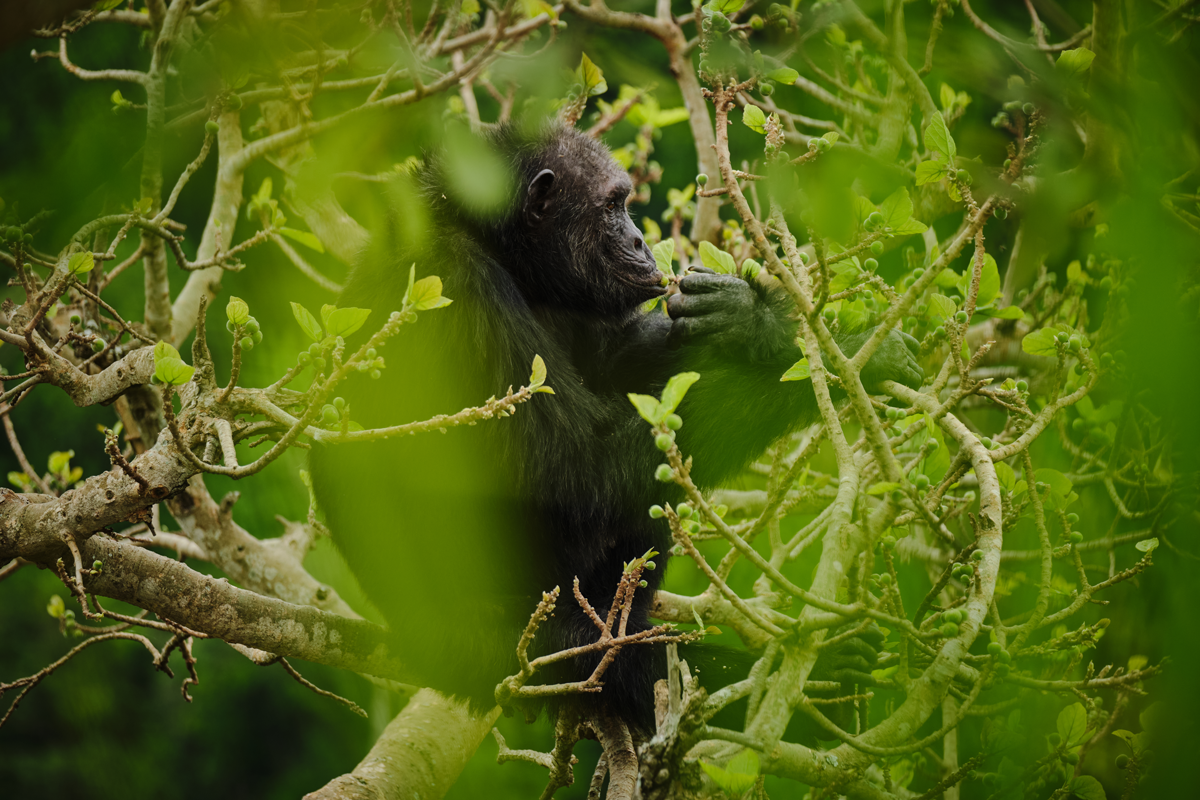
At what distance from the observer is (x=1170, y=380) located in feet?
3.97

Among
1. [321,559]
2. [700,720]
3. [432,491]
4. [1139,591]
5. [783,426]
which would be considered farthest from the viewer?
[321,559]

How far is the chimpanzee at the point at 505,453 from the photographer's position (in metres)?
2.29

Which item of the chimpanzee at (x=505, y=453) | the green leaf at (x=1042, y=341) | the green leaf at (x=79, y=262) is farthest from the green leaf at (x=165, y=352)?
the green leaf at (x=1042, y=341)

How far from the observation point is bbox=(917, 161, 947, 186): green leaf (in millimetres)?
1670

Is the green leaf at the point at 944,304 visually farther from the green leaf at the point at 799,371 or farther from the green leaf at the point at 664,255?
the green leaf at the point at 664,255

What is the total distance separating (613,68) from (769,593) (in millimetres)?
2384

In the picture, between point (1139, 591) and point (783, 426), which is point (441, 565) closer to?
point (783, 426)

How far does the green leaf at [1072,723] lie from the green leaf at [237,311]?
5.62 ft

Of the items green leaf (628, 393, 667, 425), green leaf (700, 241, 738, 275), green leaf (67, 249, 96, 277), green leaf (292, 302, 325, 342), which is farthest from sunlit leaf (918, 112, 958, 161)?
green leaf (67, 249, 96, 277)

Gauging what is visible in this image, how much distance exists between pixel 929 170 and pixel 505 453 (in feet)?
3.94

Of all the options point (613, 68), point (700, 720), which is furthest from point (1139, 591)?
point (613, 68)

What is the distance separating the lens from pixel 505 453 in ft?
7.48

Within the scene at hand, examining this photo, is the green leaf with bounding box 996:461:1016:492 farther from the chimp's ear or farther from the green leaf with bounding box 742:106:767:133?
the chimp's ear

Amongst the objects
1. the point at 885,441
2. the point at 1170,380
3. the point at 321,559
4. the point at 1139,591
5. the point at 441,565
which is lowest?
the point at 321,559
